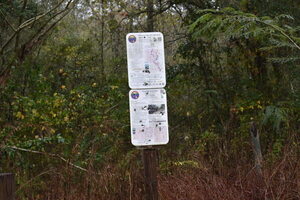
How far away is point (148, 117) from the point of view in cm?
353

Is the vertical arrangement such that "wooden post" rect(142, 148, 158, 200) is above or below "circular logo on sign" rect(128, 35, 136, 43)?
below

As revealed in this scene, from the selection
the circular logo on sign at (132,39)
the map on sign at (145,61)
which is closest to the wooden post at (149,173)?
the map on sign at (145,61)

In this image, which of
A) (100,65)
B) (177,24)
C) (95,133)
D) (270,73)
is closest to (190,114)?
(270,73)

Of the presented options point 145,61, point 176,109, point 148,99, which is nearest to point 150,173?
point 148,99

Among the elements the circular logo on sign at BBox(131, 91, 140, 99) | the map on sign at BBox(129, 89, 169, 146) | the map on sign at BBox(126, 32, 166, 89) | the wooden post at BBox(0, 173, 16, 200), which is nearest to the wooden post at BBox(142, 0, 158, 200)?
the map on sign at BBox(129, 89, 169, 146)

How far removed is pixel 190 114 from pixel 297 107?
7.27 feet

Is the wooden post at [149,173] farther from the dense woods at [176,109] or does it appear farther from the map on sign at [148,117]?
the dense woods at [176,109]

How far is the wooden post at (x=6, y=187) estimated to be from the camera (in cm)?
216

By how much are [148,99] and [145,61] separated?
1.07 feet

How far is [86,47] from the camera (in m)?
10.7

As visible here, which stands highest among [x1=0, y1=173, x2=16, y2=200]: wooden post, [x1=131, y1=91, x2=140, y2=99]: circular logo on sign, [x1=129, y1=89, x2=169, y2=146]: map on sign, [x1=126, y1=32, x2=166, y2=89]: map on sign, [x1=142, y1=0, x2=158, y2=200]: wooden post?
[x1=126, y1=32, x2=166, y2=89]: map on sign

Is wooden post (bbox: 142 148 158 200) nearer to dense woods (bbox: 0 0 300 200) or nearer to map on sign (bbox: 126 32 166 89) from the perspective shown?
dense woods (bbox: 0 0 300 200)

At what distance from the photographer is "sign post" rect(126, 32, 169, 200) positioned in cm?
351

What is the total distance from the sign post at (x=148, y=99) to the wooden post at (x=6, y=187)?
4.69ft
